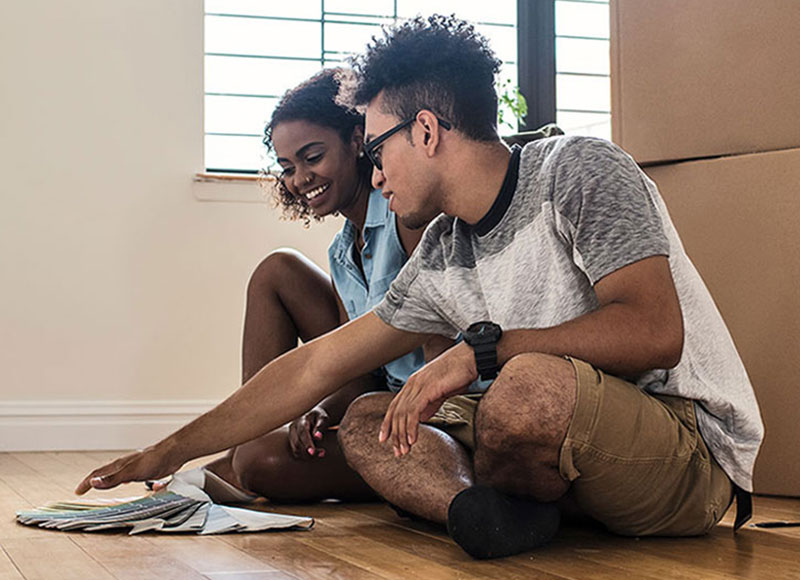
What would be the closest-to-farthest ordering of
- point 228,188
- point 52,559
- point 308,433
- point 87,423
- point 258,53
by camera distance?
point 52,559 < point 308,433 < point 87,423 < point 228,188 < point 258,53

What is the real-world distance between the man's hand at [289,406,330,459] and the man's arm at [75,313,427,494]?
0.79ft

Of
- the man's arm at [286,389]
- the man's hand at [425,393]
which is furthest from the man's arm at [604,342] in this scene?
the man's arm at [286,389]

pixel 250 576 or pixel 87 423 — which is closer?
pixel 250 576

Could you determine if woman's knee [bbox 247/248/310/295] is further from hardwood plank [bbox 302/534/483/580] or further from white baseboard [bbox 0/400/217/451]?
white baseboard [bbox 0/400/217/451]

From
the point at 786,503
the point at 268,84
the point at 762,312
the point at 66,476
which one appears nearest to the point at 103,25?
the point at 268,84

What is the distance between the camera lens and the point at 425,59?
1.51 metres

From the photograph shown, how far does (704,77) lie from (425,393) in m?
1.12

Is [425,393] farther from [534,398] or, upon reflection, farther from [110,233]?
[110,233]

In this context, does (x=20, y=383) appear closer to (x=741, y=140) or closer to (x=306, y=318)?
(x=306, y=318)

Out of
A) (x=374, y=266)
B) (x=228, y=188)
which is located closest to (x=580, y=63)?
(x=228, y=188)

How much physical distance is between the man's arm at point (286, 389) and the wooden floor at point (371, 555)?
131mm

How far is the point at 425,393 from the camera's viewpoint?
1.29 metres

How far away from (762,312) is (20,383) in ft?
6.81

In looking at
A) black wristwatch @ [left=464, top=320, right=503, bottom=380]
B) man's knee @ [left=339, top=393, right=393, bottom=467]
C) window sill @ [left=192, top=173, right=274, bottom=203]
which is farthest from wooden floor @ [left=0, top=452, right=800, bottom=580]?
window sill @ [left=192, top=173, right=274, bottom=203]
